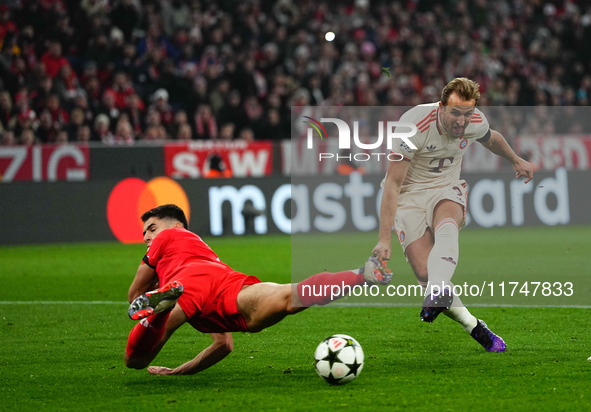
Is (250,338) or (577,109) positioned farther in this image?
(577,109)

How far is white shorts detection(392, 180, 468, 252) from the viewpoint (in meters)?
6.46

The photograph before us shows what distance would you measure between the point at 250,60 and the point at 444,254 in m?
11.4

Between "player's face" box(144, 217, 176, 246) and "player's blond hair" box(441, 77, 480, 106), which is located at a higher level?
"player's blond hair" box(441, 77, 480, 106)

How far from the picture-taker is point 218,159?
1529 cm

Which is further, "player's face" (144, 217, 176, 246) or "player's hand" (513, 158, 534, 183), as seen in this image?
"player's hand" (513, 158, 534, 183)

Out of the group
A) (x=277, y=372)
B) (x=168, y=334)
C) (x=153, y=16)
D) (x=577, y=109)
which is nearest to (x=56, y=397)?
(x=168, y=334)

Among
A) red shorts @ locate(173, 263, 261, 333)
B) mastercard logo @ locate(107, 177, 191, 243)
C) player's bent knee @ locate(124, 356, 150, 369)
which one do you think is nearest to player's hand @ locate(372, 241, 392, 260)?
red shorts @ locate(173, 263, 261, 333)

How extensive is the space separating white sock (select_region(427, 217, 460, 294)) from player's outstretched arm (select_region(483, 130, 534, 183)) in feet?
2.13

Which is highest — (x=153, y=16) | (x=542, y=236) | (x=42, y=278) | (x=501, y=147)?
(x=153, y=16)

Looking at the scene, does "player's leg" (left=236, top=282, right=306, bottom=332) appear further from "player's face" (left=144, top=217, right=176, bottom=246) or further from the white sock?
the white sock

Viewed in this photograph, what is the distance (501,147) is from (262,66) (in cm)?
1133

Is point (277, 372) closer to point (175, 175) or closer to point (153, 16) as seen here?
point (175, 175)

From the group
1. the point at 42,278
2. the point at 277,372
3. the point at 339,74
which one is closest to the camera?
the point at 277,372

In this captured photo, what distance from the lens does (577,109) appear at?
1917 centimetres
